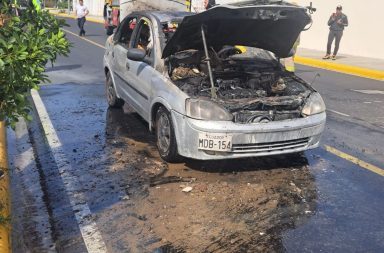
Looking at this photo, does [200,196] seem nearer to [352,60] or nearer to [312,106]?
[312,106]

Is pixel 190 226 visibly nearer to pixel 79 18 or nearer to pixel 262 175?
pixel 262 175

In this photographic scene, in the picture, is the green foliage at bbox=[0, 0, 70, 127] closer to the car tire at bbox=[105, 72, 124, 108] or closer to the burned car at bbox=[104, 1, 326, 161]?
the burned car at bbox=[104, 1, 326, 161]

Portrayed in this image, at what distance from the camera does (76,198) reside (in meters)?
4.60

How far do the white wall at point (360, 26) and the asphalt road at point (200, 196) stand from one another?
1209 centimetres

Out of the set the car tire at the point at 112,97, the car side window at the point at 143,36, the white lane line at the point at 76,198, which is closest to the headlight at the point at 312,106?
the car side window at the point at 143,36

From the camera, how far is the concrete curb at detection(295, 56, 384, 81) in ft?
47.7

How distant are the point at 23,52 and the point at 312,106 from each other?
355 cm

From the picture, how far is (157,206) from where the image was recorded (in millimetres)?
4457

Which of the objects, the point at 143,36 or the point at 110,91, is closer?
the point at 143,36

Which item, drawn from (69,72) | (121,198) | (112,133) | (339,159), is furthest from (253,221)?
(69,72)

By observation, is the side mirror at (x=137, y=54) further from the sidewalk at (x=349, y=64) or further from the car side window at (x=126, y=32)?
the sidewalk at (x=349, y=64)

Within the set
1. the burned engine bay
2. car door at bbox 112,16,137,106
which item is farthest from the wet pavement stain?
car door at bbox 112,16,137,106

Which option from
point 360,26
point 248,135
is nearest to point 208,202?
point 248,135

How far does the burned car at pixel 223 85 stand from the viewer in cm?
500
